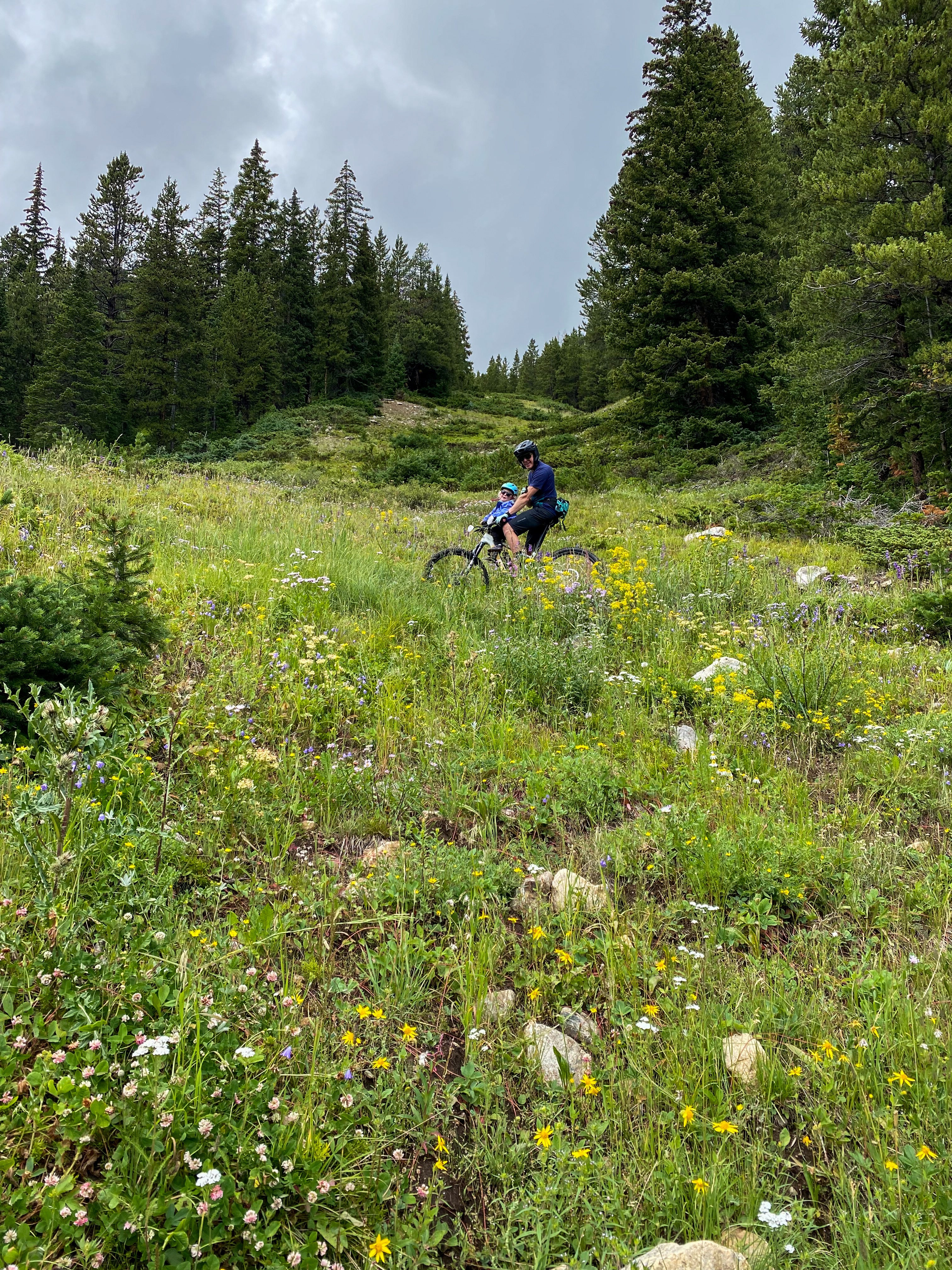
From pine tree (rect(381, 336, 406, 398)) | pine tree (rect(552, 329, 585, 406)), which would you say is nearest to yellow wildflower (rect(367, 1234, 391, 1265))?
pine tree (rect(381, 336, 406, 398))

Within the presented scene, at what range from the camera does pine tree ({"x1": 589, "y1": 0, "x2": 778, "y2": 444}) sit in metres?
22.2

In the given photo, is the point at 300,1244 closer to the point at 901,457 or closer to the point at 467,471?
the point at 901,457

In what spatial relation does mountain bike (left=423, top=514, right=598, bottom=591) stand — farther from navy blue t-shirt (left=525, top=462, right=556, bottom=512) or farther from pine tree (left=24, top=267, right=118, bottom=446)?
pine tree (left=24, top=267, right=118, bottom=446)

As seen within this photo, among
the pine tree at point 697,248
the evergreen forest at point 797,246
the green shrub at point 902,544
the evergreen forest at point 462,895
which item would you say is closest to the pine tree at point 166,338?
the evergreen forest at point 797,246

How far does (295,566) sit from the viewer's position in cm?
658

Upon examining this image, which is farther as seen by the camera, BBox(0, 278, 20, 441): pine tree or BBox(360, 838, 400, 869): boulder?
BBox(0, 278, 20, 441): pine tree

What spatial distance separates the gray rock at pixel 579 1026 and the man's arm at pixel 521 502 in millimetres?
6566

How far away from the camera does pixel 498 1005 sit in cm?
223

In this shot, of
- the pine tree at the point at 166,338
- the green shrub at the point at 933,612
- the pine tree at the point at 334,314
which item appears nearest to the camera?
the green shrub at the point at 933,612

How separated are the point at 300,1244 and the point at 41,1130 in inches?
25.4

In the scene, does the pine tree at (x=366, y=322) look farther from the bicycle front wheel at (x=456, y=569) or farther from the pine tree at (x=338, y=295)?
the bicycle front wheel at (x=456, y=569)

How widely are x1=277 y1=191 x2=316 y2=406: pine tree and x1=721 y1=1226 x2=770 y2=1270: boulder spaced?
5392 centimetres

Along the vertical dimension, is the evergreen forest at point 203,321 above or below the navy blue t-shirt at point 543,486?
above

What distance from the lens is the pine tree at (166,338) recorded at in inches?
1535
